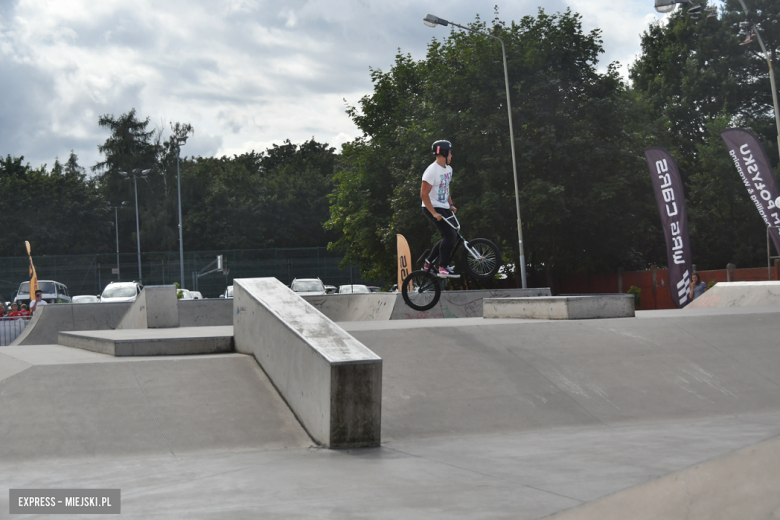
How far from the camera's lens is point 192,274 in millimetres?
46500

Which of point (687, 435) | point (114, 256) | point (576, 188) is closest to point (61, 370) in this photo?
point (687, 435)

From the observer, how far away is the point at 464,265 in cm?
959

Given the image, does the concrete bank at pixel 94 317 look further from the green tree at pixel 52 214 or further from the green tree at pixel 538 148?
the green tree at pixel 52 214

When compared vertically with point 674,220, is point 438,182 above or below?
above

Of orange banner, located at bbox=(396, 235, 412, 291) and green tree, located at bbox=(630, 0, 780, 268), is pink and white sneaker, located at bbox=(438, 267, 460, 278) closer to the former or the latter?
orange banner, located at bbox=(396, 235, 412, 291)

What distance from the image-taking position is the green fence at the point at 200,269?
46.2 m

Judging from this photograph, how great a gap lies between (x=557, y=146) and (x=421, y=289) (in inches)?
771

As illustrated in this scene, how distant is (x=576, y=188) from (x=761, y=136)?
53.6 ft

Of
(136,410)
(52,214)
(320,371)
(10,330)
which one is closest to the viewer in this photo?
(320,371)

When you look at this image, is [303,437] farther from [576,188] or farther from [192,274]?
[192,274]

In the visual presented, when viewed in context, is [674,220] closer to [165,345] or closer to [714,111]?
[165,345]

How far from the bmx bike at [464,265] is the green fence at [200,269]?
1398 inches

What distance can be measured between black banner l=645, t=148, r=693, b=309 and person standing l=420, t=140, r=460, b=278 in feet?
42.6

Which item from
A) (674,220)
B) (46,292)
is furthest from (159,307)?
(46,292)
